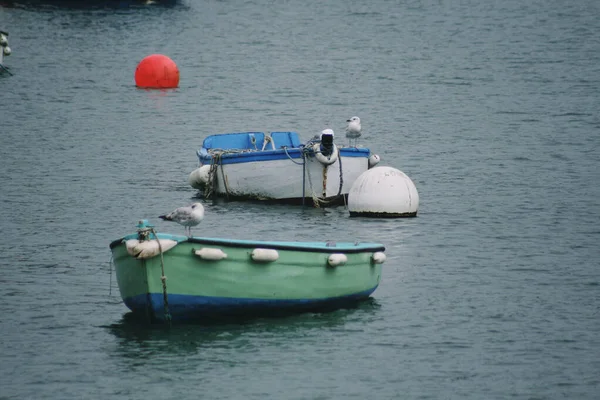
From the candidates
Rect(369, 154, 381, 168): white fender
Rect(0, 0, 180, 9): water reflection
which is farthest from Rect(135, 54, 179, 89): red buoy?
Rect(0, 0, 180, 9): water reflection

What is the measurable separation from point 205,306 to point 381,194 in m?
8.21

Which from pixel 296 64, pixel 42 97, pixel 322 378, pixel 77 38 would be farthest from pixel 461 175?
pixel 77 38

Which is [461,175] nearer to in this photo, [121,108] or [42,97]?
[121,108]

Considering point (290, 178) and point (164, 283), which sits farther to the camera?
point (290, 178)

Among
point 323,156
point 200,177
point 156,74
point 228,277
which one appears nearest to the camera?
point 228,277

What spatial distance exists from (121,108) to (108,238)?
20.8 meters

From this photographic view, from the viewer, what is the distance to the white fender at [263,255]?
17719 millimetres

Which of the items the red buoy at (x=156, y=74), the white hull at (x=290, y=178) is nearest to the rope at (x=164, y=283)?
the white hull at (x=290, y=178)

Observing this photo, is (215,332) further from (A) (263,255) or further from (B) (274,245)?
(B) (274,245)

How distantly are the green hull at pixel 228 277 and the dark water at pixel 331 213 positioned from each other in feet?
1.28

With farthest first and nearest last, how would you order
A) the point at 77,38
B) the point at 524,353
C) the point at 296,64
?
the point at 77,38 < the point at 296,64 < the point at 524,353

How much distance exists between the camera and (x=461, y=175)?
3256 cm

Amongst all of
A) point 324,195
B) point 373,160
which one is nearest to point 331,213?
point 324,195

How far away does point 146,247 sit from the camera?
56.2 feet
